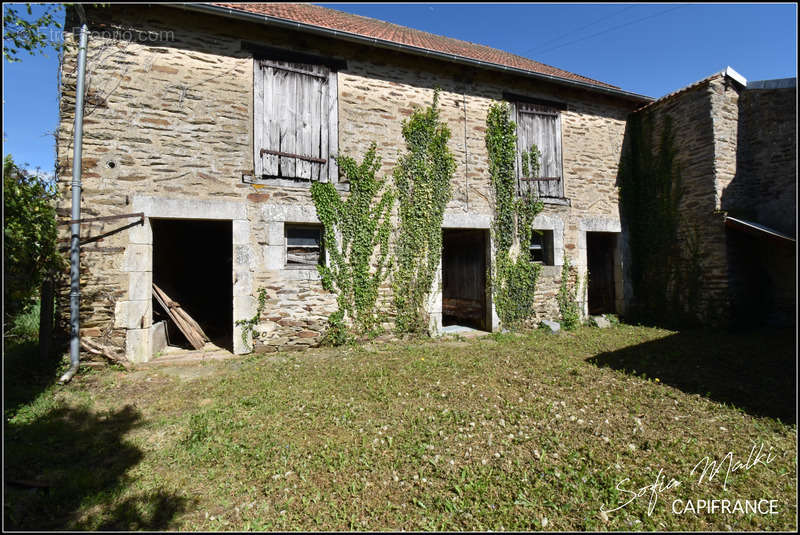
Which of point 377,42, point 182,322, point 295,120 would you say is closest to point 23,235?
point 182,322

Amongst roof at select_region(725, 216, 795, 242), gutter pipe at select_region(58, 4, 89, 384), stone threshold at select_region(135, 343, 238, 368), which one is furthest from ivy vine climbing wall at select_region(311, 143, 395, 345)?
roof at select_region(725, 216, 795, 242)

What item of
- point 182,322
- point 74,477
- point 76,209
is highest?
point 76,209

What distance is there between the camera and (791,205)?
6969 millimetres

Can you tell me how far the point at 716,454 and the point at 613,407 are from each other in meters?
0.91

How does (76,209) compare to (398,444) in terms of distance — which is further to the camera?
(76,209)

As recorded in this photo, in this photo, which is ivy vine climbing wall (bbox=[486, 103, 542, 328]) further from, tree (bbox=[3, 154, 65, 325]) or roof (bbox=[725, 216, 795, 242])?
tree (bbox=[3, 154, 65, 325])

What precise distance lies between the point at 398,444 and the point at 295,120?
18.4 feet

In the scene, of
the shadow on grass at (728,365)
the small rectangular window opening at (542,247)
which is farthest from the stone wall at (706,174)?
the small rectangular window opening at (542,247)

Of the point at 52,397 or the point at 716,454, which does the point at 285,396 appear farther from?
the point at 716,454

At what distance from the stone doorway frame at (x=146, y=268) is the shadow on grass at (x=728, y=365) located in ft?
19.1

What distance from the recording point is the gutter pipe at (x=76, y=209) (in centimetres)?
484

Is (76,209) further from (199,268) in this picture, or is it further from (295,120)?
(199,268)

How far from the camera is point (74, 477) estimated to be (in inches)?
99.7

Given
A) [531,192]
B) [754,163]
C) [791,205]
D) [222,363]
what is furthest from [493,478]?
[754,163]
